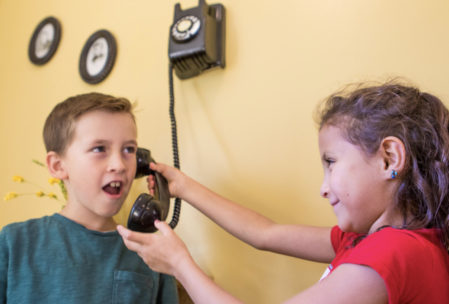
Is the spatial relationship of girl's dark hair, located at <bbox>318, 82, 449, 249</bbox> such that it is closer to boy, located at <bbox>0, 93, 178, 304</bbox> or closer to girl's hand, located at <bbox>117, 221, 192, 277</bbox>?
girl's hand, located at <bbox>117, 221, 192, 277</bbox>

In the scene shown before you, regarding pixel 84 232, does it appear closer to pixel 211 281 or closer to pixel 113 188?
pixel 113 188

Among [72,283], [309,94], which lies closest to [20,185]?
[72,283]

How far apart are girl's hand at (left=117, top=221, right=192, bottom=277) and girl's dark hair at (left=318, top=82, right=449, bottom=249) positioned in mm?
371

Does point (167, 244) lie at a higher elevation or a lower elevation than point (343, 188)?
lower

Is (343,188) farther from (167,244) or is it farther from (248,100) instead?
(248,100)

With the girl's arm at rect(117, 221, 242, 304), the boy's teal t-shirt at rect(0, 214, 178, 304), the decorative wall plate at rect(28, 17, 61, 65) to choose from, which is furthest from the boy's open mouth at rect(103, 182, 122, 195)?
the decorative wall plate at rect(28, 17, 61, 65)

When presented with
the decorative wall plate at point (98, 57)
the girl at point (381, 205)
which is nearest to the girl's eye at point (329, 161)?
the girl at point (381, 205)

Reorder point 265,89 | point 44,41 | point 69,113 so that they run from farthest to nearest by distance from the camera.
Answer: point 44,41 → point 265,89 → point 69,113

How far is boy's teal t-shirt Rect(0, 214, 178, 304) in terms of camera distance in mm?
818

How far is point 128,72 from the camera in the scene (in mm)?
1381

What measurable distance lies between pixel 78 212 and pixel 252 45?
26.0 inches

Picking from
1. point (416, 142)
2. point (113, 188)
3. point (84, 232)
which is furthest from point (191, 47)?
point (416, 142)

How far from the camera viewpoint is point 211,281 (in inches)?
26.3

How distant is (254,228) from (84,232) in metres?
0.41
